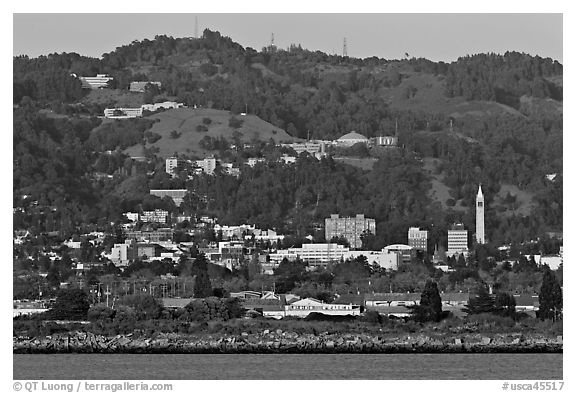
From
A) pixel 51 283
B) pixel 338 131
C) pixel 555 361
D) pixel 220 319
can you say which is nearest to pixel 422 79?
pixel 338 131

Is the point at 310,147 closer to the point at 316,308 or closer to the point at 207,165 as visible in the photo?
the point at 207,165

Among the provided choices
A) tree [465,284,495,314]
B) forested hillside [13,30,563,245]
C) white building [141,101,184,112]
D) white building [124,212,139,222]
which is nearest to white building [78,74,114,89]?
forested hillside [13,30,563,245]

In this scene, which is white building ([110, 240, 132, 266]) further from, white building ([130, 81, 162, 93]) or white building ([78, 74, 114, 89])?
white building ([78, 74, 114, 89])

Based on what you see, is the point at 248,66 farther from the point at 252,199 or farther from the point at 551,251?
the point at 551,251

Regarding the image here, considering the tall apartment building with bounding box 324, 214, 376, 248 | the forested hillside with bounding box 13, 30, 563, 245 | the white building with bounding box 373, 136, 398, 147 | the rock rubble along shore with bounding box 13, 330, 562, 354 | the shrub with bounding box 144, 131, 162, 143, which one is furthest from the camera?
the white building with bounding box 373, 136, 398, 147

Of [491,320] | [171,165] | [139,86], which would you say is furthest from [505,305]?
[139,86]
